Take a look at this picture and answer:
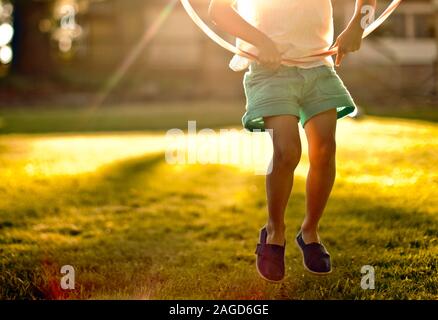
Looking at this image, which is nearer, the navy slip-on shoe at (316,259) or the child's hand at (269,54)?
the child's hand at (269,54)

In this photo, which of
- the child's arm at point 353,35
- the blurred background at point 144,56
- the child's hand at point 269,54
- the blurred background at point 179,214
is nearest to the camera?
the child's hand at point 269,54

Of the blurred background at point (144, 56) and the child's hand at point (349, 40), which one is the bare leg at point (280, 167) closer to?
the child's hand at point (349, 40)

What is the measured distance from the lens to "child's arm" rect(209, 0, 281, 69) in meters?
2.70

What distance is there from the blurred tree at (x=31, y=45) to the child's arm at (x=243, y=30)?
79.7 feet

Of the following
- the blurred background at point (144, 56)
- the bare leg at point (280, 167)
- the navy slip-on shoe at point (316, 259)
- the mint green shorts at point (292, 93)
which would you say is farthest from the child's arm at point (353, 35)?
the blurred background at point (144, 56)

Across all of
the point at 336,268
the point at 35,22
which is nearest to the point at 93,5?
the point at 35,22

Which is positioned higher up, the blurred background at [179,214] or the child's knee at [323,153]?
the child's knee at [323,153]

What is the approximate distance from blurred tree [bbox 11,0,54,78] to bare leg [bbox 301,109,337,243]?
2443 cm

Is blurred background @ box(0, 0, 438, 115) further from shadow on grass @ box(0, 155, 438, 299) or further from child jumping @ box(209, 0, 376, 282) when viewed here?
child jumping @ box(209, 0, 376, 282)

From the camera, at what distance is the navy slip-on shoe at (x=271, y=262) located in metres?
2.82

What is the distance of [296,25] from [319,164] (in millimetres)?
623

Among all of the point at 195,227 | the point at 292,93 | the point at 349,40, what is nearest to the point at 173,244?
the point at 195,227

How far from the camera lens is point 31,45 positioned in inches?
1032
